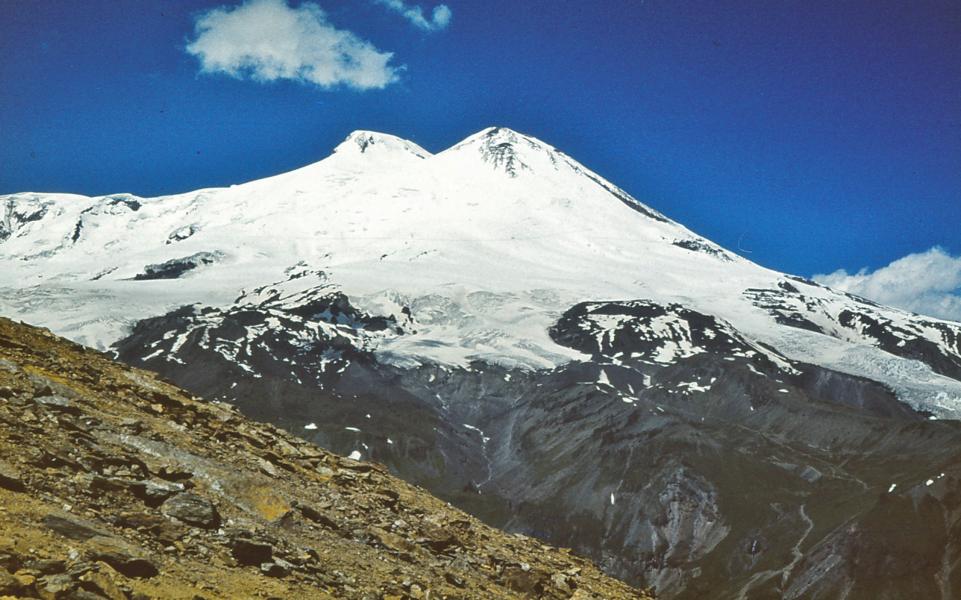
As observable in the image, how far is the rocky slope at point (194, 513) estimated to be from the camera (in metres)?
12.0

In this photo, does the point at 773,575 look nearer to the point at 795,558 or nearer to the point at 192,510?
the point at 795,558

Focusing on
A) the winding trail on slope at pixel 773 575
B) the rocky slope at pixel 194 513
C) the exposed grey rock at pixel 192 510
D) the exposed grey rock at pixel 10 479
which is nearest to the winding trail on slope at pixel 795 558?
the winding trail on slope at pixel 773 575

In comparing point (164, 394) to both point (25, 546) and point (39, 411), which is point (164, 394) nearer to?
point (39, 411)

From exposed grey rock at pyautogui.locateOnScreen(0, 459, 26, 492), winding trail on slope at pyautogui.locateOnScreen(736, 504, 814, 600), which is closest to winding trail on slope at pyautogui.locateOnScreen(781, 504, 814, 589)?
winding trail on slope at pyautogui.locateOnScreen(736, 504, 814, 600)

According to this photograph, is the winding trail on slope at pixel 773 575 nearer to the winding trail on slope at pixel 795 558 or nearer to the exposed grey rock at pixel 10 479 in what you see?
the winding trail on slope at pixel 795 558

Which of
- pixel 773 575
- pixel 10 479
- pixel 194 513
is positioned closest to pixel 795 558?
pixel 773 575

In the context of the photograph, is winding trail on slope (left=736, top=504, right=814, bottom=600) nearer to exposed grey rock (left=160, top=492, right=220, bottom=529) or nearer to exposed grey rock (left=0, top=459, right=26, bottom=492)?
exposed grey rock (left=160, top=492, right=220, bottom=529)

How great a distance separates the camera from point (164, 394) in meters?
21.2

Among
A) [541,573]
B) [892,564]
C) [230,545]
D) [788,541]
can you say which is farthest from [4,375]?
[788,541]

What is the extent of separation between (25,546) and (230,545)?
3.55 m

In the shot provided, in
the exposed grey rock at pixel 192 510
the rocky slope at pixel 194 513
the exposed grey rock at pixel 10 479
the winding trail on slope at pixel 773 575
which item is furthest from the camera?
the winding trail on slope at pixel 773 575

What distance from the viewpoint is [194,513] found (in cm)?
1456

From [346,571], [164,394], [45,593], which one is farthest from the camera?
[164,394]

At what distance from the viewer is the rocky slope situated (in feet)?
39.4
